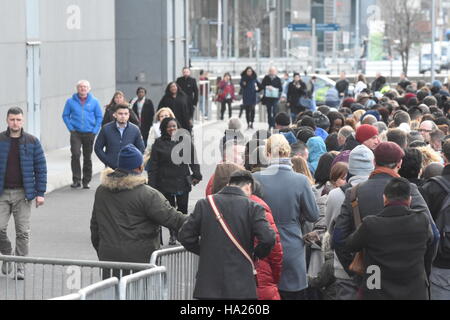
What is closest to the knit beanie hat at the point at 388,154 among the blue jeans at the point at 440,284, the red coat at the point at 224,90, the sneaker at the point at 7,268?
the blue jeans at the point at 440,284

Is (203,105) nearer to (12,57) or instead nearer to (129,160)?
(12,57)

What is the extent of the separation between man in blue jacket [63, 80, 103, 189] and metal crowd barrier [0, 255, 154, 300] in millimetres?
10975

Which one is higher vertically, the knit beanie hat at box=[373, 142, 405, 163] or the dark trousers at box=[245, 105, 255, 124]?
the knit beanie hat at box=[373, 142, 405, 163]

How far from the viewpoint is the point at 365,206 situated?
8.69 m

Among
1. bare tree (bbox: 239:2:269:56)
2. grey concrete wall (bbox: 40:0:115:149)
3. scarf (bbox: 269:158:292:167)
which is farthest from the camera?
bare tree (bbox: 239:2:269:56)

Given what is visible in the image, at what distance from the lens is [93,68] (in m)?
29.1

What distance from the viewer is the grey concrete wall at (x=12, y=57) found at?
21797 millimetres

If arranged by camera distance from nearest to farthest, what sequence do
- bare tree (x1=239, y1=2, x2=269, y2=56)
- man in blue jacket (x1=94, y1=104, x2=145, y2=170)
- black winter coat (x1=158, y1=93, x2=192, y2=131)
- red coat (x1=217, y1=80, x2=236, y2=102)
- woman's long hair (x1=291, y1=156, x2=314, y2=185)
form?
1. woman's long hair (x1=291, y1=156, x2=314, y2=185)
2. man in blue jacket (x1=94, y1=104, x2=145, y2=170)
3. black winter coat (x1=158, y1=93, x2=192, y2=131)
4. red coat (x1=217, y1=80, x2=236, y2=102)
5. bare tree (x1=239, y1=2, x2=269, y2=56)

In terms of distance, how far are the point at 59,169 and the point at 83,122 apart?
216 centimetres

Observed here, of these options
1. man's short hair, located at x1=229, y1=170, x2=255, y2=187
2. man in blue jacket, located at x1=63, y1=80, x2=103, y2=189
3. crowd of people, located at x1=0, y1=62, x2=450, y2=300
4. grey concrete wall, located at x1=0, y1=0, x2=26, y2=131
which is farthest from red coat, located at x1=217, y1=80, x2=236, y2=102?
man's short hair, located at x1=229, y1=170, x2=255, y2=187

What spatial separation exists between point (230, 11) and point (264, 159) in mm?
76612

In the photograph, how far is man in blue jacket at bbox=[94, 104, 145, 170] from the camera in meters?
15.8

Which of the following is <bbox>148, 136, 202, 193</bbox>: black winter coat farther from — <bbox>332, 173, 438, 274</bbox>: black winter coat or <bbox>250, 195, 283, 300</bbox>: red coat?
<bbox>332, 173, 438, 274</bbox>: black winter coat
